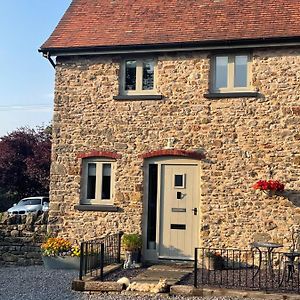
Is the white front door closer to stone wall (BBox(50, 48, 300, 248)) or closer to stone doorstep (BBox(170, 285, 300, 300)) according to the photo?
stone wall (BBox(50, 48, 300, 248))

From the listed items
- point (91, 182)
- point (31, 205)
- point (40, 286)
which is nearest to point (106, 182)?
point (91, 182)

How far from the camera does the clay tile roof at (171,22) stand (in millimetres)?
12633

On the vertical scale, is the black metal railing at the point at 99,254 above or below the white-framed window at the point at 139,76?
below

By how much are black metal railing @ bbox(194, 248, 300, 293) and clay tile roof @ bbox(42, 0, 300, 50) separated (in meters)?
5.35

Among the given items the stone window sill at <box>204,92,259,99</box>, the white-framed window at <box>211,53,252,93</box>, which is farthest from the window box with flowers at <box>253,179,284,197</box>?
the white-framed window at <box>211,53,252,93</box>

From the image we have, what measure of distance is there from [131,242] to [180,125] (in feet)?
10.6

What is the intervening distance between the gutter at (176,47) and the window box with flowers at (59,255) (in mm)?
5064

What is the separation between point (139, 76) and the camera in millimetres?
13211

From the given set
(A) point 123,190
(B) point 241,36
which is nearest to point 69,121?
(A) point 123,190

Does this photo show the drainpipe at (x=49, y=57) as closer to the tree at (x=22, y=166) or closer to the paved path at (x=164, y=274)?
the paved path at (x=164, y=274)

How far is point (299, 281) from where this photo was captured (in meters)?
9.84

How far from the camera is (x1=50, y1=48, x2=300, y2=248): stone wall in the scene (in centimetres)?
1212

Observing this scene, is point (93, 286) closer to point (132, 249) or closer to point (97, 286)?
point (97, 286)

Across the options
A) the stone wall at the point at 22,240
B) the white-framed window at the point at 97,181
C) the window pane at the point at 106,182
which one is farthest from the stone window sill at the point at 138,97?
the stone wall at the point at 22,240
